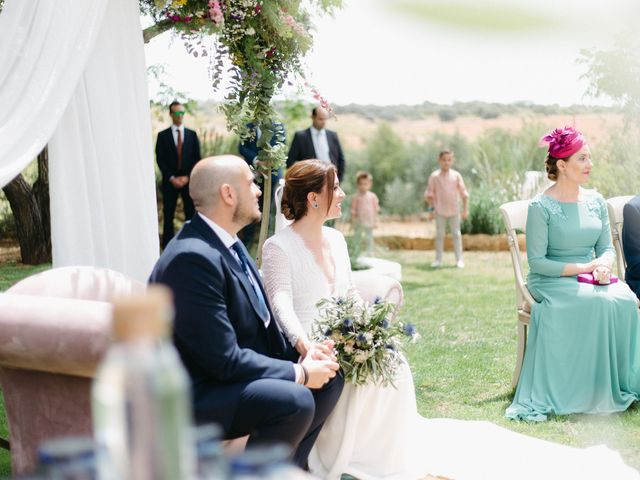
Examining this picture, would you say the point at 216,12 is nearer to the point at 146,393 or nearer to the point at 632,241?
the point at 632,241

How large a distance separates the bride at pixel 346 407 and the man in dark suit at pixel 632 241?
1.33 meters

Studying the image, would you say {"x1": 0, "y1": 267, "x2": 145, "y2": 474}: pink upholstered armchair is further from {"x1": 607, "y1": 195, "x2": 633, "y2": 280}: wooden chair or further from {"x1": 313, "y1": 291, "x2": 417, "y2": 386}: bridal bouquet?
{"x1": 607, "y1": 195, "x2": 633, "y2": 280}: wooden chair

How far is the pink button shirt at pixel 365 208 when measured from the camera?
35.6 feet

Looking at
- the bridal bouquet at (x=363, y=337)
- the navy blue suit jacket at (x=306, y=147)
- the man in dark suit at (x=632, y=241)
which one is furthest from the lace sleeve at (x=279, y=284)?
the navy blue suit jacket at (x=306, y=147)

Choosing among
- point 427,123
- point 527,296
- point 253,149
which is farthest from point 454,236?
point 427,123

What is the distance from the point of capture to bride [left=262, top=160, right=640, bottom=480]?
3480 mm

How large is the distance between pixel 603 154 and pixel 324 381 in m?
11.0

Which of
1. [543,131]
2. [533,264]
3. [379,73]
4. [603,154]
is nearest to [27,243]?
[533,264]

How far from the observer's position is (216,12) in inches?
165

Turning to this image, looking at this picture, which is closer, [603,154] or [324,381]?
[324,381]

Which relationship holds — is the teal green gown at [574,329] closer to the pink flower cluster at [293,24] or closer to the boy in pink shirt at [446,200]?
the pink flower cluster at [293,24]

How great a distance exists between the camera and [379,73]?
2542 centimetres

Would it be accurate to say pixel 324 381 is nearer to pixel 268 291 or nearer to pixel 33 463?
pixel 268 291

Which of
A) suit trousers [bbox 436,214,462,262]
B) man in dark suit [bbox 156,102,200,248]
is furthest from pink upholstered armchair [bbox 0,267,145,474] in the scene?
suit trousers [bbox 436,214,462,262]
